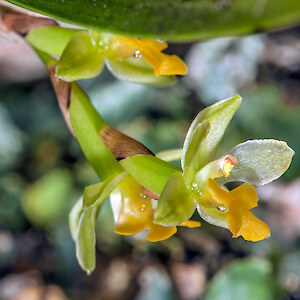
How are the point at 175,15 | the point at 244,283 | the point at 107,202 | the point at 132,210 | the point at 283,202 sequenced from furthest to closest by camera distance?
the point at 283,202, the point at 107,202, the point at 244,283, the point at 132,210, the point at 175,15

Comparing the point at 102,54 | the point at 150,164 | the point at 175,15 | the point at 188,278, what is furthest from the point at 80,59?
the point at 188,278

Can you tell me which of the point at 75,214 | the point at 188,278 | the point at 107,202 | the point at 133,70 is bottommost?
the point at 188,278

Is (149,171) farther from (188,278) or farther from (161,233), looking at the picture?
(188,278)

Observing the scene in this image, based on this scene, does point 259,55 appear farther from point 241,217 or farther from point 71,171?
point 241,217

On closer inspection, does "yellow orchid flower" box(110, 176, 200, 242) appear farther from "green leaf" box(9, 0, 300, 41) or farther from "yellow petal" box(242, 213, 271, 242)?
"green leaf" box(9, 0, 300, 41)

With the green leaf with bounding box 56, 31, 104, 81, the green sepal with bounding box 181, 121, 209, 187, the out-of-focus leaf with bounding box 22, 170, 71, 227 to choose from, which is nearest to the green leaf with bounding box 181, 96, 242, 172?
the green sepal with bounding box 181, 121, 209, 187

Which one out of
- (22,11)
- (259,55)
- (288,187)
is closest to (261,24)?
(22,11)

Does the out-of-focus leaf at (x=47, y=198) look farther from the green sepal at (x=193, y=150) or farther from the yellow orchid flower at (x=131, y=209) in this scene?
the green sepal at (x=193, y=150)

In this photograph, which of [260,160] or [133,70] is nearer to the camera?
[260,160]
